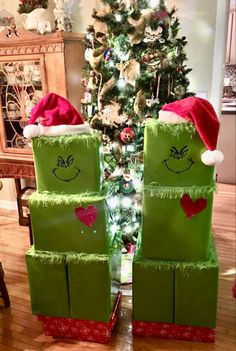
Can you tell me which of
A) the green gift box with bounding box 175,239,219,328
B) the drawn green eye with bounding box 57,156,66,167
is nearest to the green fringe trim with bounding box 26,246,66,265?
the drawn green eye with bounding box 57,156,66,167

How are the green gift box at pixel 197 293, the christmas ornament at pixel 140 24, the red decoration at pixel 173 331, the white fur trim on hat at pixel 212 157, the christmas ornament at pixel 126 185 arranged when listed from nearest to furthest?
1. the white fur trim on hat at pixel 212 157
2. the green gift box at pixel 197 293
3. the red decoration at pixel 173 331
4. the christmas ornament at pixel 140 24
5. the christmas ornament at pixel 126 185

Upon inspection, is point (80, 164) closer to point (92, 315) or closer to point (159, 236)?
point (159, 236)

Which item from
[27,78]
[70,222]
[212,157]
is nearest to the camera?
[212,157]

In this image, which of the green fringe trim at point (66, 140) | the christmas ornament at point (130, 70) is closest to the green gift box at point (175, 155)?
the green fringe trim at point (66, 140)

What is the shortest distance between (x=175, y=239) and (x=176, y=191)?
26 cm

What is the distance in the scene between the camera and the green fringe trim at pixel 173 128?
147 cm

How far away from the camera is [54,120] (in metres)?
1.58

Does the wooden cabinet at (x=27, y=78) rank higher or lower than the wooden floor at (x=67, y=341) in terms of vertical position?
higher

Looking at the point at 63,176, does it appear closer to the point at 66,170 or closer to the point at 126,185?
the point at 66,170

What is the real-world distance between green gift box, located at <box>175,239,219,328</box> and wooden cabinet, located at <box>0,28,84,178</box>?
1622 millimetres

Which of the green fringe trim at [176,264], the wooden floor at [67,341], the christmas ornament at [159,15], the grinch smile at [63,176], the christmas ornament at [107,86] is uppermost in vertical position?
the christmas ornament at [159,15]

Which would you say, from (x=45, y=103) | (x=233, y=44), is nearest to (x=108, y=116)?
(x=45, y=103)

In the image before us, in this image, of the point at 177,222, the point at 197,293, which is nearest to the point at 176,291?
the point at 197,293

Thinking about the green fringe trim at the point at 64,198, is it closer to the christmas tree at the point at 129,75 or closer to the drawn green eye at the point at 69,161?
the drawn green eye at the point at 69,161
